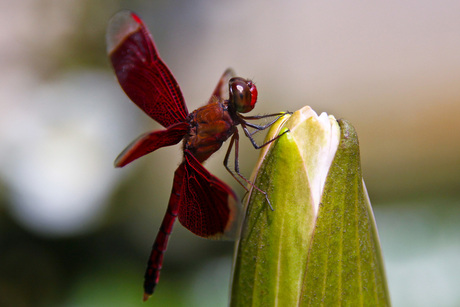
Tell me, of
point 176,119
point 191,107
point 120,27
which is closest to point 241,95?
point 176,119

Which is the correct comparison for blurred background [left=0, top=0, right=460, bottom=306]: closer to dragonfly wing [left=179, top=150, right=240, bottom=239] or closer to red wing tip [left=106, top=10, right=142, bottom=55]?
dragonfly wing [left=179, top=150, right=240, bottom=239]

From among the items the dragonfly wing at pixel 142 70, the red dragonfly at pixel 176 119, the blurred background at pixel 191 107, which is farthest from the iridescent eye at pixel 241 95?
the blurred background at pixel 191 107

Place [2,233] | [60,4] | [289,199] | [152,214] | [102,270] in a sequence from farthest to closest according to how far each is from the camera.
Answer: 1. [60,4]
2. [152,214]
3. [2,233]
4. [102,270]
5. [289,199]

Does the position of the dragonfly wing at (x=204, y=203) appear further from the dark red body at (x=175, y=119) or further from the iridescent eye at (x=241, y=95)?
the iridescent eye at (x=241, y=95)

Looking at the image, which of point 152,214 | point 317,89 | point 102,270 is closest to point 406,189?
point 317,89

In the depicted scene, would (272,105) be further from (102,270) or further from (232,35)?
(102,270)

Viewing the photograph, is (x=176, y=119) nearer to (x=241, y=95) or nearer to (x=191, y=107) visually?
(x=241, y=95)
